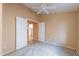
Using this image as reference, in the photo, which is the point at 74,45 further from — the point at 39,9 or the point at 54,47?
the point at 39,9

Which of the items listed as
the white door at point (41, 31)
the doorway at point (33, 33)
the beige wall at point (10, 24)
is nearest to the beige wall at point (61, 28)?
the white door at point (41, 31)

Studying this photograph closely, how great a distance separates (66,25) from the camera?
428 centimetres

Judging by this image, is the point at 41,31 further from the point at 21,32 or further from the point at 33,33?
the point at 21,32

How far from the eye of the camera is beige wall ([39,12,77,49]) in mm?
4176

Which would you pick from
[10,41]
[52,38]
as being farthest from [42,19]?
[10,41]

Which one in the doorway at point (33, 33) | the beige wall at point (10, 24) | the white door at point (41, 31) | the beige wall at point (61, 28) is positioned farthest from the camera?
the doorway at point (33, 33)

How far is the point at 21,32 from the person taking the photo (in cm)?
491

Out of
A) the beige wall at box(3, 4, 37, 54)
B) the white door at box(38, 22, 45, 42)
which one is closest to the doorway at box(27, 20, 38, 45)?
the white door at box(38, 22, 45, 42)

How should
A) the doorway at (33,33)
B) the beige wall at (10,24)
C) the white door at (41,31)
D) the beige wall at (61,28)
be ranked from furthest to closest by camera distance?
the doorway at (33,33) < the white door at (41,31) < the beige wall at (61,28) < the beige wall at (10,24)

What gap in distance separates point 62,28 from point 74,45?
0.77m

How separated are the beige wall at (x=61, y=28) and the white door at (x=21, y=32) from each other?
34.6 inches

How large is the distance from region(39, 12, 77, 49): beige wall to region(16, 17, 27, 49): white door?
34.6 inches

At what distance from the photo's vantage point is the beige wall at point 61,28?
418 centimetres

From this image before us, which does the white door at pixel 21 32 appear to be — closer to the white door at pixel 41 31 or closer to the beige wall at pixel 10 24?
the beige wall at pixel 10 24
